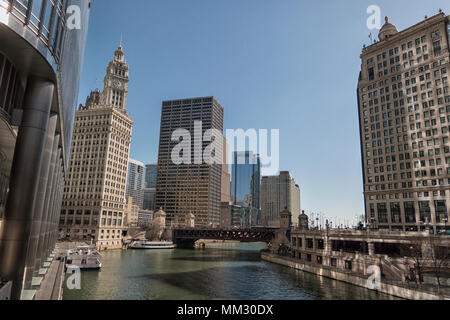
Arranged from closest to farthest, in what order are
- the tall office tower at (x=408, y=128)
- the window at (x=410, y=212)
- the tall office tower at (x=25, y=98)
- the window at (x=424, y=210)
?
the tall office tower at (x=25, y=98), the window at (x=424, y=210), the tall office tower at (x=408, y=128), the window at (x=410, y=212)

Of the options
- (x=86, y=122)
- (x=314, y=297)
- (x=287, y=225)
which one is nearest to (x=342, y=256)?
(x=314, y=297)

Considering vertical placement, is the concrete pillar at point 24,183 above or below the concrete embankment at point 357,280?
above

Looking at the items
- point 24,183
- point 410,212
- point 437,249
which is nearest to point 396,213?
point 410,212

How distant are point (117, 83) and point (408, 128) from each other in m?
142

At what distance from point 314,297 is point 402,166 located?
7058cm

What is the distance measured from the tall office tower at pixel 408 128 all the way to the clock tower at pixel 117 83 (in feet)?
398

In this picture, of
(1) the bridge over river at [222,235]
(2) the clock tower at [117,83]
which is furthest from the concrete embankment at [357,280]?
(2) the clock tower at [117,83]

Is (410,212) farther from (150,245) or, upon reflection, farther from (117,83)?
(117,83)

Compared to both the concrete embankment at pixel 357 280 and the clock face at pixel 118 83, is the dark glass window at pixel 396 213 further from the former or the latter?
the clock face at pixel 118 83

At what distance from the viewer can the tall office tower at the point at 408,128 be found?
88.6 m

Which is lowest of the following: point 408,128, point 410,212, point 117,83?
point 410,212

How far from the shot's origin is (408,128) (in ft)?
315
